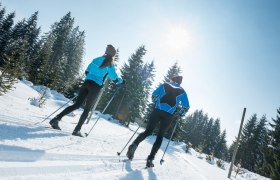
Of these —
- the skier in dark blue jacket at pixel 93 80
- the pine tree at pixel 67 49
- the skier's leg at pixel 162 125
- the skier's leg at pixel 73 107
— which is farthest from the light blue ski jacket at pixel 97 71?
the pine tree at pixel 67 49

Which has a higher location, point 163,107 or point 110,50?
point 110,50

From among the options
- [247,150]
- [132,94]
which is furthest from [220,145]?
[132,94]

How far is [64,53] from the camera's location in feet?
218

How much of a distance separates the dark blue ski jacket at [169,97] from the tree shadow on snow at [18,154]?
331 cm

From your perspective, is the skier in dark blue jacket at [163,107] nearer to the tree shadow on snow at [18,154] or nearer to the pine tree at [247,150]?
the tree shadow on snow at [18,154]

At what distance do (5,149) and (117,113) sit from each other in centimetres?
3457

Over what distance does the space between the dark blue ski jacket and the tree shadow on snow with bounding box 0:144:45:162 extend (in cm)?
331

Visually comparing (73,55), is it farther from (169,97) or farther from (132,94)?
(169,97)

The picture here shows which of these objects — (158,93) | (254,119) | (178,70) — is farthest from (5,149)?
(254,119)

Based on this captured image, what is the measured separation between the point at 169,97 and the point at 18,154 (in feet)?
12.4

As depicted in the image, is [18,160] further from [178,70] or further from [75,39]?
[75,39]

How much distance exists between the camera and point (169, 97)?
5742mm

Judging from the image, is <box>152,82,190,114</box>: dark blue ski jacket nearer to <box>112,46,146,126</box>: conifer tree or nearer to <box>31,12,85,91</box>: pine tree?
<box>112,46,146,126</box>: conifer tree

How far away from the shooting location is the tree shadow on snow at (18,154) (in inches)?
94.8
